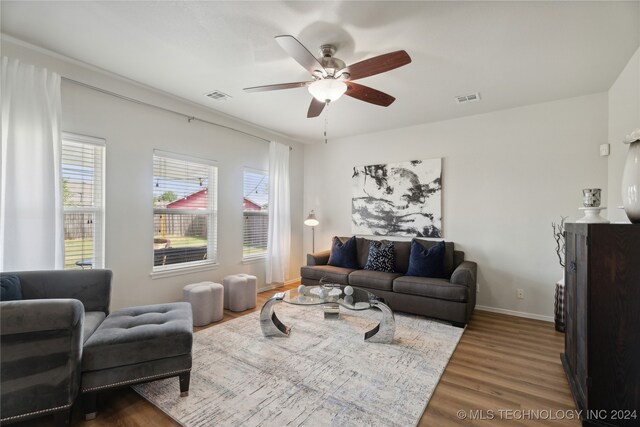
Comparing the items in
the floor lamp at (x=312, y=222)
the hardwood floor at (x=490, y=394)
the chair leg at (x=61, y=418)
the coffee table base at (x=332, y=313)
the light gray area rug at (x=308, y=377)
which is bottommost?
the hardwood floor at (x=490, y=394)

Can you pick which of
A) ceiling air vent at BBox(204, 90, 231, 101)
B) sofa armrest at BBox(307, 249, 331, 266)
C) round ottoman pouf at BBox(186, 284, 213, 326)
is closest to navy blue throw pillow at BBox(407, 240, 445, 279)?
sofa armrest at BBox(307, 249, 331, 266)

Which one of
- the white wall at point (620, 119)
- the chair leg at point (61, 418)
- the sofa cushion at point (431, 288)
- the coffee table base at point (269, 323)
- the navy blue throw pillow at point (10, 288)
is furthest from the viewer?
the sofa cushion at point (431, 288)

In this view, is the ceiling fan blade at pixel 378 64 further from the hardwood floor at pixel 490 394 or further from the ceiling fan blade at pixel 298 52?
the hardwood floor at pixel 490 394

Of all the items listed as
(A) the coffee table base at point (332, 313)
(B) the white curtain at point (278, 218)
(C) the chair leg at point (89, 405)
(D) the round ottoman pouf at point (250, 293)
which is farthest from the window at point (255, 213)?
(C) the chair leg at point (89, 405)

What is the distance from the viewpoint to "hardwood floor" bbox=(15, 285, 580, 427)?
1751 mm

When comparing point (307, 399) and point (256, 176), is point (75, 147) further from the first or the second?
point (307, 399)

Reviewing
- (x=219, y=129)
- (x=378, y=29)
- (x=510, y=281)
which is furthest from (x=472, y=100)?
(x=219, y=129)

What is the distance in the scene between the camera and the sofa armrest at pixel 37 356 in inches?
58.2

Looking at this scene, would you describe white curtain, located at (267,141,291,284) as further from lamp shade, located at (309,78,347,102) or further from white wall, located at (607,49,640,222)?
white wall, located at (607,49,640,222)

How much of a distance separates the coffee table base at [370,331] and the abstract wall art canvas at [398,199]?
187 centimetres

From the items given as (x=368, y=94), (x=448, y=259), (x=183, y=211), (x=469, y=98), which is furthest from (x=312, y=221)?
(x=469, y=98)

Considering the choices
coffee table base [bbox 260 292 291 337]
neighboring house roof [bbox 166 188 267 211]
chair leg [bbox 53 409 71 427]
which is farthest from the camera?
neighboring house roof [bbox 166 188 267 211]

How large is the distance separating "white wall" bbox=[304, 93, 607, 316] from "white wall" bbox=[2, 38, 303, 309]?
3.05 m

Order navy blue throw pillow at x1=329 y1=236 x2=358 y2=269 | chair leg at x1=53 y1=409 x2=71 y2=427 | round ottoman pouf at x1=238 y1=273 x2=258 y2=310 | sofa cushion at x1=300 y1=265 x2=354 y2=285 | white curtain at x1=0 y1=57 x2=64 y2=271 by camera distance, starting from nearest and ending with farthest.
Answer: chair leg at x1=53 y1=409 x2=71 y2=427, white curtain at x1=0 y1=57 x2=64 y2=271, round ottoman pouf at x1=238 y1=273 x2=258 y2=310, sofa cushion at x1=300 y1=265 x2=354 y2=285, navy blue throw pillow at x1=329 y1=236 x2=358 y2=269
